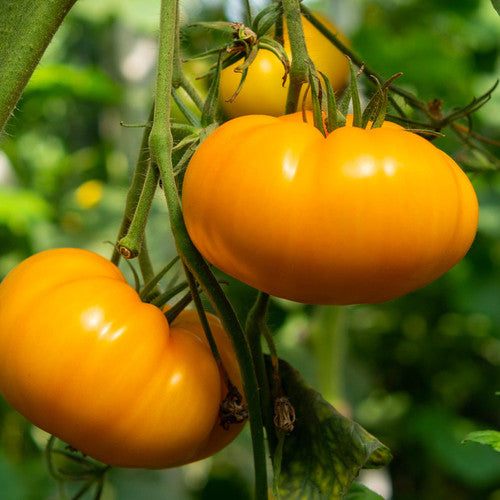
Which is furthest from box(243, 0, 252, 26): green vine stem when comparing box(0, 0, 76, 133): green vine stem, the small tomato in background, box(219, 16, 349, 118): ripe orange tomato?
the small tomato in background

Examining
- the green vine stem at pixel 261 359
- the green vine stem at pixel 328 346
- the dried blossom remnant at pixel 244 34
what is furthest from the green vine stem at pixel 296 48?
the green vine stem at pixel 328 346

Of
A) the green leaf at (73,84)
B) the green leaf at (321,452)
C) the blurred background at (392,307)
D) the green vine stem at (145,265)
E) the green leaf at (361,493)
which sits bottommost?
the blurred background at (392,307)

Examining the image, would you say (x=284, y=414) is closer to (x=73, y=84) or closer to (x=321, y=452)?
(x=321, y=452)

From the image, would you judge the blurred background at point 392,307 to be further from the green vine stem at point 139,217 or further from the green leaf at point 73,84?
the green vine stem at point 139,217

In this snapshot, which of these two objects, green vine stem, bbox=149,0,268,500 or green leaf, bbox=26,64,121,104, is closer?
green vine stem, bbox=149,0,268,500

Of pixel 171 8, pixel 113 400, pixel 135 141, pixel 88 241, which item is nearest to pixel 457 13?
pixel 135 141

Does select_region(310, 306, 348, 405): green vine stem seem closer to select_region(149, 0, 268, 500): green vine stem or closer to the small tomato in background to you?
select_region(149, 0, 268, 500): green vine stem

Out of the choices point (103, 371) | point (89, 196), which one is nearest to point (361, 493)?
point (103, 371)

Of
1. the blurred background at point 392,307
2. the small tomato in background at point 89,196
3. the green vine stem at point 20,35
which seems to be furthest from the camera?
the small tomato in background at point 89,196
